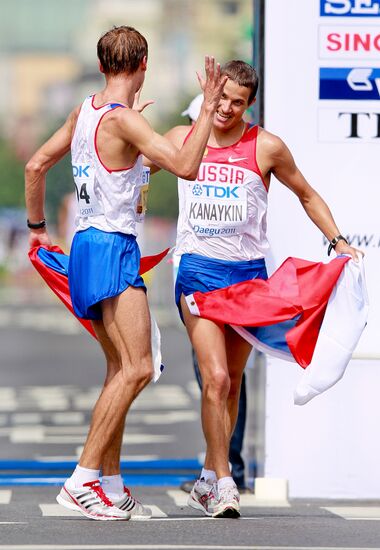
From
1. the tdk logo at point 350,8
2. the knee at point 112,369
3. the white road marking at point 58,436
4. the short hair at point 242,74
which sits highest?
the tdk logo at point 350,8

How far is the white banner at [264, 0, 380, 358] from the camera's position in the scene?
9047mm

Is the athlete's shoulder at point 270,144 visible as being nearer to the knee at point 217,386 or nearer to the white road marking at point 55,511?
the knee at point 217,386

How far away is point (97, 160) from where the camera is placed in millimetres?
7375

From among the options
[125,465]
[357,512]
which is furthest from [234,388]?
[125,465]

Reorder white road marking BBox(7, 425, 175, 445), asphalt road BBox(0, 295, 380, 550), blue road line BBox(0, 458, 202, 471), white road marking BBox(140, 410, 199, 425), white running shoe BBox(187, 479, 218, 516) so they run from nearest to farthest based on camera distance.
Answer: asphalt road BBox(0, 295, 380, 550)
white running shoe BBox(187, 479, 218, 516)
blue road line BBox(0, 458, 202, 471)
white road marking BBox(7, 425, 175, 445)
white road marking BBox(140, 410, 199, 425)

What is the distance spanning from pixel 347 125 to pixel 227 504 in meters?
2.52

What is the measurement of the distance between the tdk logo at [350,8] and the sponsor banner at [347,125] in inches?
20.1

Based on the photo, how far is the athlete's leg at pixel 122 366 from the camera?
7375 millimetres

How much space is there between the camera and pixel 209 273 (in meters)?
7.98

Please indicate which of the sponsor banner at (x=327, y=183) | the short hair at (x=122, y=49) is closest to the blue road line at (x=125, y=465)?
the sponsor banner at (x=327, y=183)

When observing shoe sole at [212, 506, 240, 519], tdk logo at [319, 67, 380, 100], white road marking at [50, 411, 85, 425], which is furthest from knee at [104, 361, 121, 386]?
white road marking at [50, 411, 85, 425]

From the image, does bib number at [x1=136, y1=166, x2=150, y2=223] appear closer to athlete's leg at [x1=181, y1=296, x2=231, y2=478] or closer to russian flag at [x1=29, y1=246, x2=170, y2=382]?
russian flag at [x1=29, y1=246, x2=170, y2=382]

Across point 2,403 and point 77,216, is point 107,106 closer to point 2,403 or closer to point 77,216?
point 77,216

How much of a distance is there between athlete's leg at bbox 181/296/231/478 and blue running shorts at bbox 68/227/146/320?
0.58 metres
